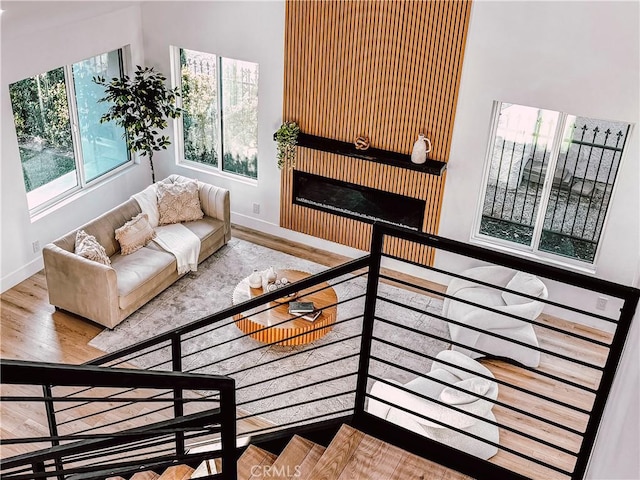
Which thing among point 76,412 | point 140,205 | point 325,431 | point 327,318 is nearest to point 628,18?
point 327,318

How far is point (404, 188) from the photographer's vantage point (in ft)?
24.1

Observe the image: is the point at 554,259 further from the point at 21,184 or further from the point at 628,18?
the point at 21,184

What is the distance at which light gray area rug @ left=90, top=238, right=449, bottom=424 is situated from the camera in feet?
19.2

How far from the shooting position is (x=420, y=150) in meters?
6.92

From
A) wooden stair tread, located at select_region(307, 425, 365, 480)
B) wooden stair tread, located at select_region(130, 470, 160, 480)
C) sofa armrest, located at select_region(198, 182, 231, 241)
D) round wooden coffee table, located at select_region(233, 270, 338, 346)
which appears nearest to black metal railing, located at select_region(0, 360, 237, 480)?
wooden stair tread, located at select_region(307, 425, 365, 480)

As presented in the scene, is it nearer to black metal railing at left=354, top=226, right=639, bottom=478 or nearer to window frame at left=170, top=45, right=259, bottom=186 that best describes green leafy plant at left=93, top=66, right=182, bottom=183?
window frame at left=170, top=45, right=259, bottom=186

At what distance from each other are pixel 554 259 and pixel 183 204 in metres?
3.97

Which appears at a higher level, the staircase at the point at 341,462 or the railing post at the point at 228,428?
the railing post at the point at 228,428

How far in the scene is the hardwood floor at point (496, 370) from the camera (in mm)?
5457

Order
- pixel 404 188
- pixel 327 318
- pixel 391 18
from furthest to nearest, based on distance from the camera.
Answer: pixel 404 188
pixel 391 18
pixel 327 318

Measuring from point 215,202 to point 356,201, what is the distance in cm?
157

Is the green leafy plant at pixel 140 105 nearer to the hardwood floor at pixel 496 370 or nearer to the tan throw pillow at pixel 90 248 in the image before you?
the tan throw pillow at pixel 90 248

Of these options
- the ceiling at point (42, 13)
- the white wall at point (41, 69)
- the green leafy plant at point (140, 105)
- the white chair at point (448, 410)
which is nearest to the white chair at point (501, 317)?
the white chair at point (448, 410)

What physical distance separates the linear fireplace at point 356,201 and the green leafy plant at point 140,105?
1642 mm
